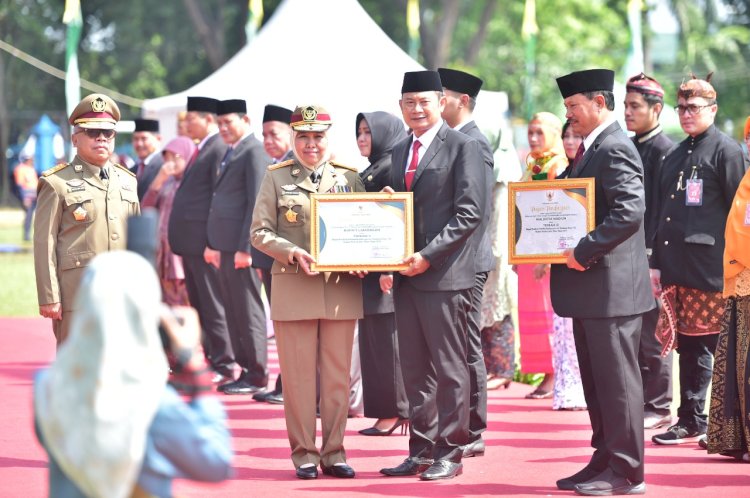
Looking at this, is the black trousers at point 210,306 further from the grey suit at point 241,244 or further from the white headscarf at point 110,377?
the white headscarf at point 110,377

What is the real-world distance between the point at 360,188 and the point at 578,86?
59.0 inches

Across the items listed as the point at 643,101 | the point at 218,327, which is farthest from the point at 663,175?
the point at 218,327

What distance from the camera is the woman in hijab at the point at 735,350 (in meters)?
7.26

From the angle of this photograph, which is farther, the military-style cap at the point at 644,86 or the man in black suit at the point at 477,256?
the military-style cap at the point at 644,86

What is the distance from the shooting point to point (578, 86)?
6.68 metres

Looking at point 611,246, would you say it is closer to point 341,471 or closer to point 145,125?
point 341,471

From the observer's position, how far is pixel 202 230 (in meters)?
11.0

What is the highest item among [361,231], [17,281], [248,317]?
[361,231]

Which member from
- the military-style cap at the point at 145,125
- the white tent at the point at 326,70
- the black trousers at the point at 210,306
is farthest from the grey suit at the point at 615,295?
the white tent at the point at 326,70

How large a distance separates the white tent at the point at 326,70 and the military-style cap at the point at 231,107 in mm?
3870

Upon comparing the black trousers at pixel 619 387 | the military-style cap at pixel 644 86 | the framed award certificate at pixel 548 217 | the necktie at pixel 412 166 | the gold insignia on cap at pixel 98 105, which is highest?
the military-style cap at pixel 644 86

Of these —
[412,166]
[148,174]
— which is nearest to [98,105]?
[412,166]

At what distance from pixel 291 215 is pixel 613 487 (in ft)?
7.60

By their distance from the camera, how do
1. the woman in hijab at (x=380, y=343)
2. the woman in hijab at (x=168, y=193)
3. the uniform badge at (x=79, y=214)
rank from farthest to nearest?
the woman in hijab at (x=168, y=193)
the woman in hijab at (x=380, y=343)
the uniform badge at (x=79, y=214)
